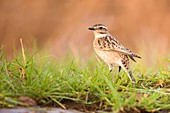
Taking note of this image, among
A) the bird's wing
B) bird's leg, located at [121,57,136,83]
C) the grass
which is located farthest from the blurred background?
the grass

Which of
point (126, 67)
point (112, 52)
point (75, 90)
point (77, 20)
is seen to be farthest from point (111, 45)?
point (77, 20)

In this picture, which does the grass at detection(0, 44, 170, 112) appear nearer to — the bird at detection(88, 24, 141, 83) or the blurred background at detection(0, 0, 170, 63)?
the bird at detection(88, 24, 141, 83)

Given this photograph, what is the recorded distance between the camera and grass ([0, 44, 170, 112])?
6.22 metres

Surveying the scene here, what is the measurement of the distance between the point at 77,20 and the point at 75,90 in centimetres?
1138

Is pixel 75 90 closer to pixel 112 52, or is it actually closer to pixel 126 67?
pixel 126 67

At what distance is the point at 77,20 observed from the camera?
1797cm

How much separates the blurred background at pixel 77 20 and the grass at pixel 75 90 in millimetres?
A: 9503

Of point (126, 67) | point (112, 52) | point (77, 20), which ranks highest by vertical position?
point (77, 20)

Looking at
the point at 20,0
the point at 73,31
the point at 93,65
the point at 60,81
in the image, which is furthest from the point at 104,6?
the point at 60,81

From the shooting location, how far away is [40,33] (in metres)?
18.6

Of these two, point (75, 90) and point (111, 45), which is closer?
point (75, 90)

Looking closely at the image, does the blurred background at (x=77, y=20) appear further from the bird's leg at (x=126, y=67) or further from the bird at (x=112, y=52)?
the bird's leg at (x=126, y=67)

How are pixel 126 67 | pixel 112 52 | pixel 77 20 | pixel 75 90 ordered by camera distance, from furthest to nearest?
pixel 77 20
pixel 112 52
pixel 126 67
pixel 75 90

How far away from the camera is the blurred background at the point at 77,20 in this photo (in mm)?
17297
